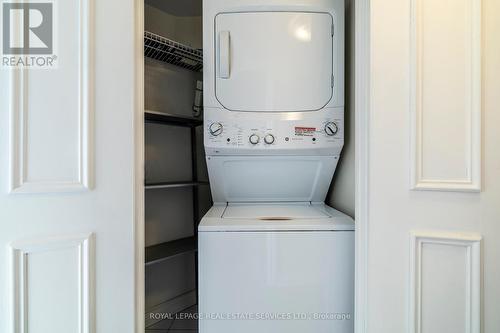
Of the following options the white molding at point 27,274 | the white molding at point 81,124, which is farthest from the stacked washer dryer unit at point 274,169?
the white molding at point 81,124

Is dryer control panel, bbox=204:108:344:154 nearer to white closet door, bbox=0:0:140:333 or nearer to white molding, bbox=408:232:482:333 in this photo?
white closet door, bbox=0:0:140:333

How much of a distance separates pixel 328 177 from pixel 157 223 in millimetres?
1330

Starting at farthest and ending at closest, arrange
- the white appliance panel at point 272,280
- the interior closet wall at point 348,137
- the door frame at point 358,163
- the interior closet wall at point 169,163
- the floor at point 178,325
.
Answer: the interior closet wall at point 169,163
the floor at point 178,325
the interior closet wall at point 348,137
the white appliance panel at point 272,280
the door frame at point 358,163

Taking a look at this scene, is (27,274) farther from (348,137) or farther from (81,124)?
(348,137)

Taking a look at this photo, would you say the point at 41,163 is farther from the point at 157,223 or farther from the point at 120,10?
the point at 157,223

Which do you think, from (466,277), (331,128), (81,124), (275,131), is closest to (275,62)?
(275,131)

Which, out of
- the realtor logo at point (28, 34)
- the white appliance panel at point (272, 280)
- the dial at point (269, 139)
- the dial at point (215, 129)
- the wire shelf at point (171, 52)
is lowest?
the white appliance panel at point (272, 280)

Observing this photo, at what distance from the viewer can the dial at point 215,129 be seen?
1.46 meters

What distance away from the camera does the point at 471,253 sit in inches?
37.3

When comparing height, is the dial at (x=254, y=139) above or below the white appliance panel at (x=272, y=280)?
above

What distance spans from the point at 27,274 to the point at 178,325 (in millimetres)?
1352

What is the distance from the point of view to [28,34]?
2.73ft

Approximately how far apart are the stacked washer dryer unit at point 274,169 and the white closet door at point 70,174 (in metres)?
0.41

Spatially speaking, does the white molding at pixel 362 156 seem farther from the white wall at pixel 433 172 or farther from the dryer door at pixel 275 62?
the dryer door at pixel 275 62
